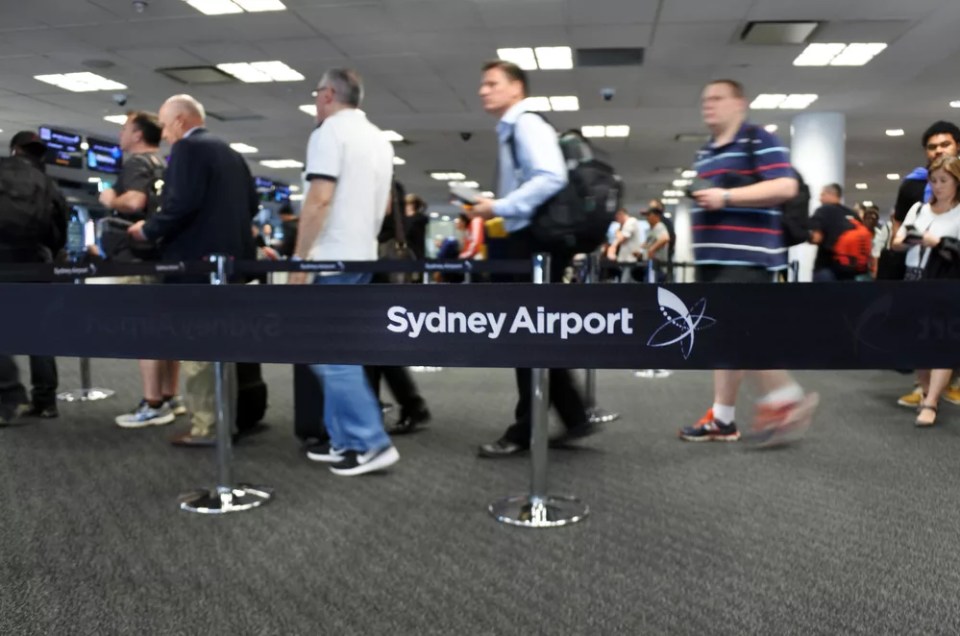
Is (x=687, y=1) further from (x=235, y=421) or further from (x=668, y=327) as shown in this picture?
(x=668, y=327)

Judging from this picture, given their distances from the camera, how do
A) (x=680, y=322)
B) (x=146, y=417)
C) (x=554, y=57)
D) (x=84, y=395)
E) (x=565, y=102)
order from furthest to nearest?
(x=565, y=102) < (x=554, y=57) < (x=84, y=395) < (x=146, y=417) < (x=680, y=322)

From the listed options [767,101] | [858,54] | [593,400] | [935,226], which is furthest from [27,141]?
[767,101]

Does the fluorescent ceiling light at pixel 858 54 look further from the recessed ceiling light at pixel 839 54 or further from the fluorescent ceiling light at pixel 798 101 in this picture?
the fluorescent ceiling light at pixel 798 101

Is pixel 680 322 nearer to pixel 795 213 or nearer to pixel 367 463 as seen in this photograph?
pixel 367 463

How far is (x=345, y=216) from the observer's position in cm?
309

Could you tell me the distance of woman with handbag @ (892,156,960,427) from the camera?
384 centimetres

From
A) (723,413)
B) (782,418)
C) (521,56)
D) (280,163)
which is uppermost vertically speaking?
(521,56)

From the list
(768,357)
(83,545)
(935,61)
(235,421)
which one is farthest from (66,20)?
(935,61)

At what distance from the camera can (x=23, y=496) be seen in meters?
2.75

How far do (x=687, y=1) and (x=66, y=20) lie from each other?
6188mm

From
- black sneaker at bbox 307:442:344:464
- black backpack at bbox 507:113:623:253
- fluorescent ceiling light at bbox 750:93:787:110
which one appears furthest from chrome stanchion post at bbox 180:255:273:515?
fluorescent ceiling light at bbox 750:93:787:110

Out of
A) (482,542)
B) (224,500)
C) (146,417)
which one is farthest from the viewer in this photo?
(146,417)

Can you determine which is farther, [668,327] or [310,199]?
[310,199]

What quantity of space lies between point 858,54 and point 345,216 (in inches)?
320
